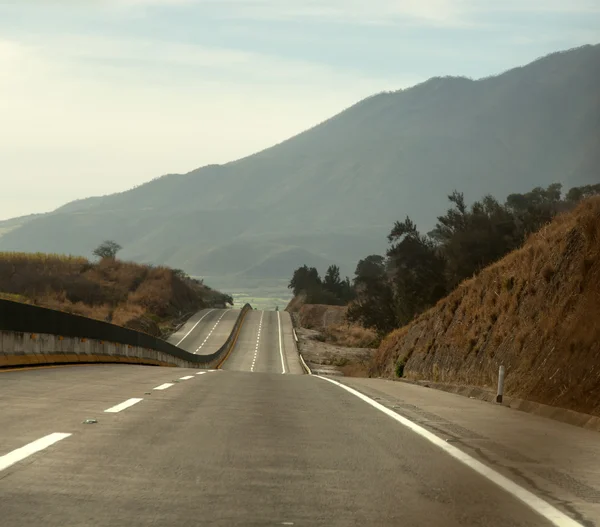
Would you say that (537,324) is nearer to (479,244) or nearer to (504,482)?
(504,482)

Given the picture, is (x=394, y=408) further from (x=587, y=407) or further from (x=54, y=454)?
(x=54, y=454)

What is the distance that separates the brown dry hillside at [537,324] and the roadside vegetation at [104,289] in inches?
2975

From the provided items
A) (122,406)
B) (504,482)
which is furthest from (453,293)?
(504,482)

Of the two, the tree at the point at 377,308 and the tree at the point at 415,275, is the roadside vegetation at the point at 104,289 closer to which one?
the tree at the point at 377,308

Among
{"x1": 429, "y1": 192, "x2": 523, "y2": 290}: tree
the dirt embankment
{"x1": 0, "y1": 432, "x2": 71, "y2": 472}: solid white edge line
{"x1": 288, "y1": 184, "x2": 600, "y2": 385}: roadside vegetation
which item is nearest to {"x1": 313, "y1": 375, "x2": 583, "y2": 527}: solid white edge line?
{"x1": 0, "y1": 432, "x2": 71, "y2": 472}: solid white edge line

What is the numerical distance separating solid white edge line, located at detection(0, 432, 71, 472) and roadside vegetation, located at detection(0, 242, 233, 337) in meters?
97.6

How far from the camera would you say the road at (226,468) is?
23.6ft

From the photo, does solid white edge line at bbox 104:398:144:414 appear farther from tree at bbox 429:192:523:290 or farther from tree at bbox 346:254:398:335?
tree at bbox 346:254:398:335

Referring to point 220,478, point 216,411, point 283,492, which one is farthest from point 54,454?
point 216,411

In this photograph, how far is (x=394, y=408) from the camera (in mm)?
16516

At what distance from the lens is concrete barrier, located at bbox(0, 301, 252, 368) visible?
23.7m

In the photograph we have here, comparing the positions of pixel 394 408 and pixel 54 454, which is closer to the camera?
pixel 54 454

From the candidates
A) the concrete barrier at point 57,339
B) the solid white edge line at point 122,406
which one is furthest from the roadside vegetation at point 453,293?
the concrete barrier at point 57,339

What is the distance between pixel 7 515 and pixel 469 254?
7476 centimetres
